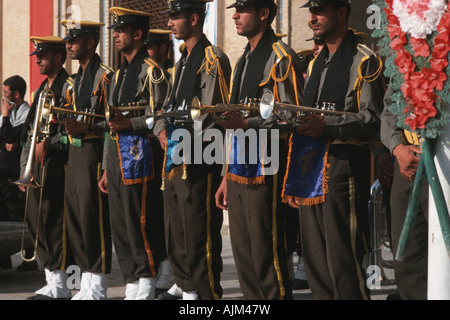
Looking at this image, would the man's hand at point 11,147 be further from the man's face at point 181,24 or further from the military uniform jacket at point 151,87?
the man's face at point 181,24

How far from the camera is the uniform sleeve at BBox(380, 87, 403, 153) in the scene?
16.5ft

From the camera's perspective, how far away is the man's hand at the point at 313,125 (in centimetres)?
538

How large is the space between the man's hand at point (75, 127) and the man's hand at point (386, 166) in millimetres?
2423

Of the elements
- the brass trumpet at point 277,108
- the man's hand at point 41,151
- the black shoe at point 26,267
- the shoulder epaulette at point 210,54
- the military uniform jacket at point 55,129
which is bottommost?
the black shoe at point 26,267

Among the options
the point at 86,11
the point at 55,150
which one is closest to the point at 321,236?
the point at 55,150

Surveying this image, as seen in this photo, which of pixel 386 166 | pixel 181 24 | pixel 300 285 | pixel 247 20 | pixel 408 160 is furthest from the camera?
pixel 300 285

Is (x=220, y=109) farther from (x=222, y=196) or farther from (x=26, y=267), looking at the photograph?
(x=26, y=267)

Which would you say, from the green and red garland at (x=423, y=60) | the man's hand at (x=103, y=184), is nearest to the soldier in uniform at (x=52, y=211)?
the man's hand at (x=103, y=184)

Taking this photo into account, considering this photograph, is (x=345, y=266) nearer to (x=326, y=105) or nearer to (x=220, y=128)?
(x=326, y=105)

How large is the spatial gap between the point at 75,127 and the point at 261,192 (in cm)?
202

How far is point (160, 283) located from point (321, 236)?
9.14ft

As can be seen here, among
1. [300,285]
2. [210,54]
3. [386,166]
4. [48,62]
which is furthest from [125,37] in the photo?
[300,285]

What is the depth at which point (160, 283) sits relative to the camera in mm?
7941

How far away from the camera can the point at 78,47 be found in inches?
300
